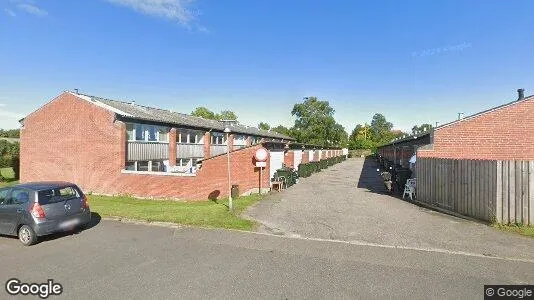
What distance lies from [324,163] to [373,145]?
2257 inches

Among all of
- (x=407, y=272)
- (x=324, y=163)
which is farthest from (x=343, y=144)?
(x=407, y=272)

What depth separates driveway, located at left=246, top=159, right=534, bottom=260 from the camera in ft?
26.9

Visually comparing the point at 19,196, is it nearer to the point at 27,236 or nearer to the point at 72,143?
the point at 27,236

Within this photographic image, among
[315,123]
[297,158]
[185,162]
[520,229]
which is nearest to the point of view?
[520,229]

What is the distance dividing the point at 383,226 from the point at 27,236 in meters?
9.70

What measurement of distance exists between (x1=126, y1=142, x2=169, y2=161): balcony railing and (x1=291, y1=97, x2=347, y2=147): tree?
5038 centimetres

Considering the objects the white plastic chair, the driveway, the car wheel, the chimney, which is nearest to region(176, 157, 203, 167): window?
the driveway

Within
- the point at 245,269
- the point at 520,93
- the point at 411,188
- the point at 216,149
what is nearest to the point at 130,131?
the point at 216,149

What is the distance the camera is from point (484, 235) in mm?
9000

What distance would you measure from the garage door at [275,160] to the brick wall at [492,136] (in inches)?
309

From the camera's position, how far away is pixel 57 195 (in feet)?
30.4

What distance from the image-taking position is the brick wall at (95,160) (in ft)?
58.3

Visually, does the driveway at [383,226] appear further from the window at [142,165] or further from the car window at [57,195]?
the window at [142,165]

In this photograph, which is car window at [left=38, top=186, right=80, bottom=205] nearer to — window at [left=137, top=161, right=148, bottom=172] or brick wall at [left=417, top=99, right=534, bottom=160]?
window at [left=137, top=161, right=148, bottom=172]
